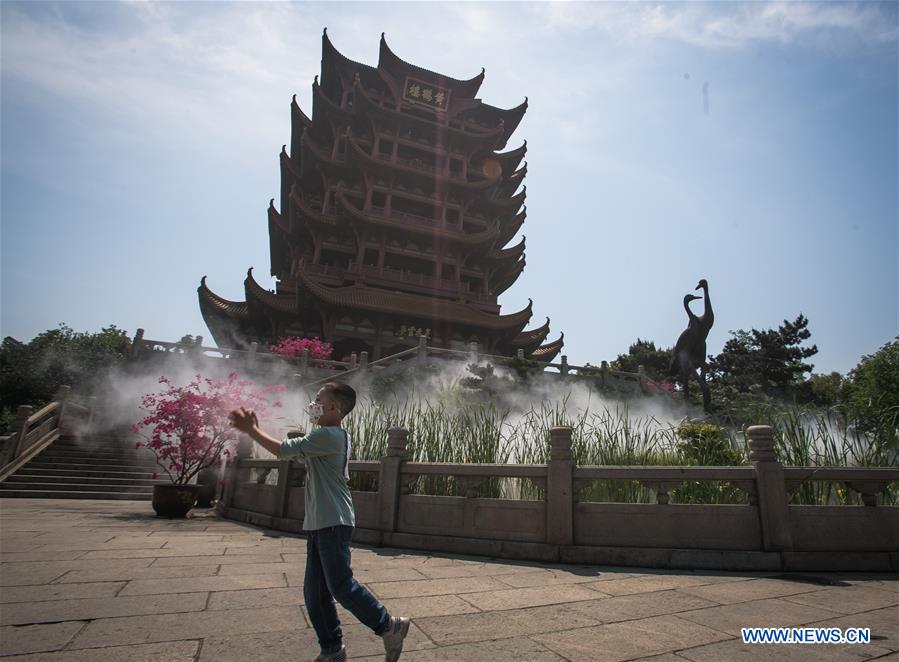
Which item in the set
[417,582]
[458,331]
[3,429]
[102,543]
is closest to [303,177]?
[458,331]

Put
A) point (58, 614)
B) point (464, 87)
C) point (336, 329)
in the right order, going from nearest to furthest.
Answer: point (58, 614)
point (336, 329)
point (464, 87)

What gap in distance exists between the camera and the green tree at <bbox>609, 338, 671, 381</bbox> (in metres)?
37.2

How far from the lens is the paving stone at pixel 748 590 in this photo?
3381 millimetres

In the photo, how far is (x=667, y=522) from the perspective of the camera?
4.57 m

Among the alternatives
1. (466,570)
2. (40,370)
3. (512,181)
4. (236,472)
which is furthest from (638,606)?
(512,181)

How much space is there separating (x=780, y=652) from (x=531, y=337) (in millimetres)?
22068

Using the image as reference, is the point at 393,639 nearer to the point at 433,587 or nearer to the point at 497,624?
the point at 497,624

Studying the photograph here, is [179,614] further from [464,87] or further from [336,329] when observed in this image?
[464,87]

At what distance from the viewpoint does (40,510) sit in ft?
27.1

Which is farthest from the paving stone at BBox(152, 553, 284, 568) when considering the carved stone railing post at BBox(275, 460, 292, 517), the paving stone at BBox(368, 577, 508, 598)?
the carved stone railing post at BBox(275, 460, 292, 517)

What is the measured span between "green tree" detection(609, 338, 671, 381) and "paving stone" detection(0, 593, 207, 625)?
36750 mm

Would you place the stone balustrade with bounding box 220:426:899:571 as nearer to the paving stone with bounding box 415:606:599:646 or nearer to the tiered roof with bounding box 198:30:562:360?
the paving stone with bounding box 415:606:599:646

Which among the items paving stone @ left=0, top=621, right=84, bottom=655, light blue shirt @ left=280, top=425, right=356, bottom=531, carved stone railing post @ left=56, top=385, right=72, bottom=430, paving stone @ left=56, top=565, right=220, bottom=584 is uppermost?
carved stone railing post @ left=56, top=385, right=72, bottom=430

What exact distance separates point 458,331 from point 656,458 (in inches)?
648
